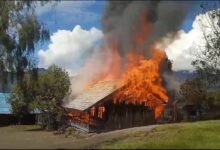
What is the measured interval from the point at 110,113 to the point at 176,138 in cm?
1243

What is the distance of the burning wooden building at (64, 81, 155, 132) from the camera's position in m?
39.5

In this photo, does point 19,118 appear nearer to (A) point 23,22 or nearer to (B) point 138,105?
(B) point 138,105

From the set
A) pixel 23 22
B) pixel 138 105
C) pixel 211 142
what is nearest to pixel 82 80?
pixel 138 105

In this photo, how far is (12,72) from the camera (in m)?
34.1

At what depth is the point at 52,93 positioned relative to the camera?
56.6 metres

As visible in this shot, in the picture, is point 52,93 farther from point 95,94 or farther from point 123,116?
point 123,116

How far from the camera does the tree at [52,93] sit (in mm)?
52188

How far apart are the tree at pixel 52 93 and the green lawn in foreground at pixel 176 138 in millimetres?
21094

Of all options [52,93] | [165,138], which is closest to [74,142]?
[165,138]

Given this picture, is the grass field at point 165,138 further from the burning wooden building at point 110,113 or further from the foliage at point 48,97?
the foliage at point 48,97

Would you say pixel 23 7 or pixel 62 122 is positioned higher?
pixel 23 7

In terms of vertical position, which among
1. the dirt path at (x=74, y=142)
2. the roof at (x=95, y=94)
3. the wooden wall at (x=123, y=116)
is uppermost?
the roof at (x=95, y=94)

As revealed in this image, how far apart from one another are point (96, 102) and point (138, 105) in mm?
3669

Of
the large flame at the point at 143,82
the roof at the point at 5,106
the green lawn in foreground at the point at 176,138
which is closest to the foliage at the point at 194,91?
the large flame at the point at 143,82
